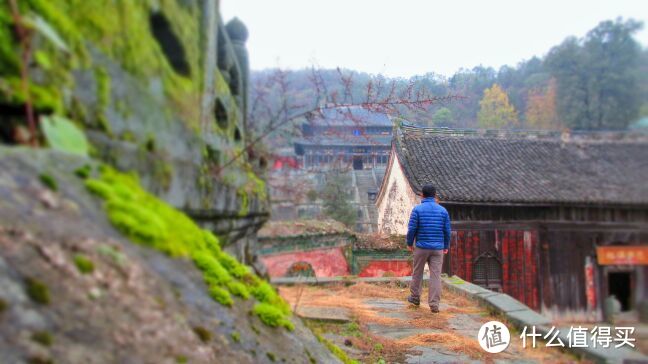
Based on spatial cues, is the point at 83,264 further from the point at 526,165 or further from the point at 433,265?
the point at 526,165

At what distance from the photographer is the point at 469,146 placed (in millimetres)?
6480

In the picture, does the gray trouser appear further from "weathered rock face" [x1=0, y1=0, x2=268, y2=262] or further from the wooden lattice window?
"weathered rock face" [x1=0, y1=0, x2=268, y2=262]

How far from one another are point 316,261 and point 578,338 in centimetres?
609

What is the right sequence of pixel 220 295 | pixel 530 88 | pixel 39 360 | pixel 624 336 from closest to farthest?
pixel 39 360, pixel 220 295, pixel 624 336, pixel 530 88

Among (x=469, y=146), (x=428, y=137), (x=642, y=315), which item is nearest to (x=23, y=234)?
(x=642, y=315)

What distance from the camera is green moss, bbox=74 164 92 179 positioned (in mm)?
1177

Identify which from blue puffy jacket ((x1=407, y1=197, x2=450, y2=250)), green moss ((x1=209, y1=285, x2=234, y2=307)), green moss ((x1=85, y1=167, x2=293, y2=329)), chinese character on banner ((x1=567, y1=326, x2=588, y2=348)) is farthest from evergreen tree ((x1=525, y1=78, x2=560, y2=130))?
green moss ((x1=209, y1=285, x2=234, y2=307))

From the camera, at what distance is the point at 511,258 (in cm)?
532

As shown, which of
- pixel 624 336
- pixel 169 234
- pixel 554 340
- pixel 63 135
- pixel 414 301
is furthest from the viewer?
pixel 414 301

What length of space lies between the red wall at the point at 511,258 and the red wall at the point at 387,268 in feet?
2.82

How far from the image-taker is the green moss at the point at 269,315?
1845 mm

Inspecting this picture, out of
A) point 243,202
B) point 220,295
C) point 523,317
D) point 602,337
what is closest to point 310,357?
point 220,295

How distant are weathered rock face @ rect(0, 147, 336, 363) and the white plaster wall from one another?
14.0 feet

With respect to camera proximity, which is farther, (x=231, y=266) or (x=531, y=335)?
(x=531, y=335)
